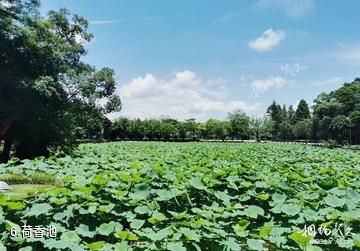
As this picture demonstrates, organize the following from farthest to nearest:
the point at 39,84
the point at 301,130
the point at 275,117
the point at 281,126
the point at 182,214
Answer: the point at 275,117, the point at 281,126, the point at 301,130, the point at 39,84, the point at 182,214

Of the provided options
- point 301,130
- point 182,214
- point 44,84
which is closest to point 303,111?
point 301,130

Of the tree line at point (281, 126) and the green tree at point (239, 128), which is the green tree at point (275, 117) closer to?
the tree line at point (281, 126)

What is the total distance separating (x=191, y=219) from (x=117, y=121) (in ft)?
190

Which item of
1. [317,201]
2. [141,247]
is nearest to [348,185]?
[317,201]

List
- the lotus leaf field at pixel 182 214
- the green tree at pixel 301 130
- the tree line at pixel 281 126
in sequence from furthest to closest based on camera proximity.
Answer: the green tree at pixel 301 130
the tree line at pixel 281 126
the lotus leaf field at pixel 182 214

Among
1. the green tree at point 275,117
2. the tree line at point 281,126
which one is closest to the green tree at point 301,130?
the tree line at point 281,126

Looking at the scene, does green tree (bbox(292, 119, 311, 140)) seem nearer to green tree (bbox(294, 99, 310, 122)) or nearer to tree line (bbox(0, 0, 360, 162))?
green tree (bbox(294, 99, 310, 122))

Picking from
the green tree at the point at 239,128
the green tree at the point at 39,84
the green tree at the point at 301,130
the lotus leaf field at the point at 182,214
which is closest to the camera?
the lotus leaf field at the point at 182,214

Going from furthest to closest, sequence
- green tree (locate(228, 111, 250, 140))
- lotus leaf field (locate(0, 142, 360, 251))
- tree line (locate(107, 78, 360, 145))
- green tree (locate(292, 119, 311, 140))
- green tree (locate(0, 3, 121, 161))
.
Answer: green tree (locate(228, 111, 250, 140)), green tree (locate(292, 119, 311, 140)), tree line (locate(107, 78, 360, 145)), green tree (locate(0, 3, 121, 161)), lotus leaf field (locate(0, 142, 360, 251))

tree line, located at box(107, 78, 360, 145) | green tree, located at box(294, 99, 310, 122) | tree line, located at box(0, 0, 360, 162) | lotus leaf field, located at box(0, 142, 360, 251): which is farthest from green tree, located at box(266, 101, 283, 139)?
lotus leaf field, located at box(0, 142, 360, 251)

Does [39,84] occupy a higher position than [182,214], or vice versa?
[39,84]

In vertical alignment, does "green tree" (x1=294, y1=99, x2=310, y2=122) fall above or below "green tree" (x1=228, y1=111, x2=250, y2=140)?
above

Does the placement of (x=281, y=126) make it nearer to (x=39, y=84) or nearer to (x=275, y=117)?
(x=275, y=117)

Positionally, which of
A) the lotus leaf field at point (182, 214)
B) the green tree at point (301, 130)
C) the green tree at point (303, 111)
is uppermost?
the green tree at point (303, 111)
